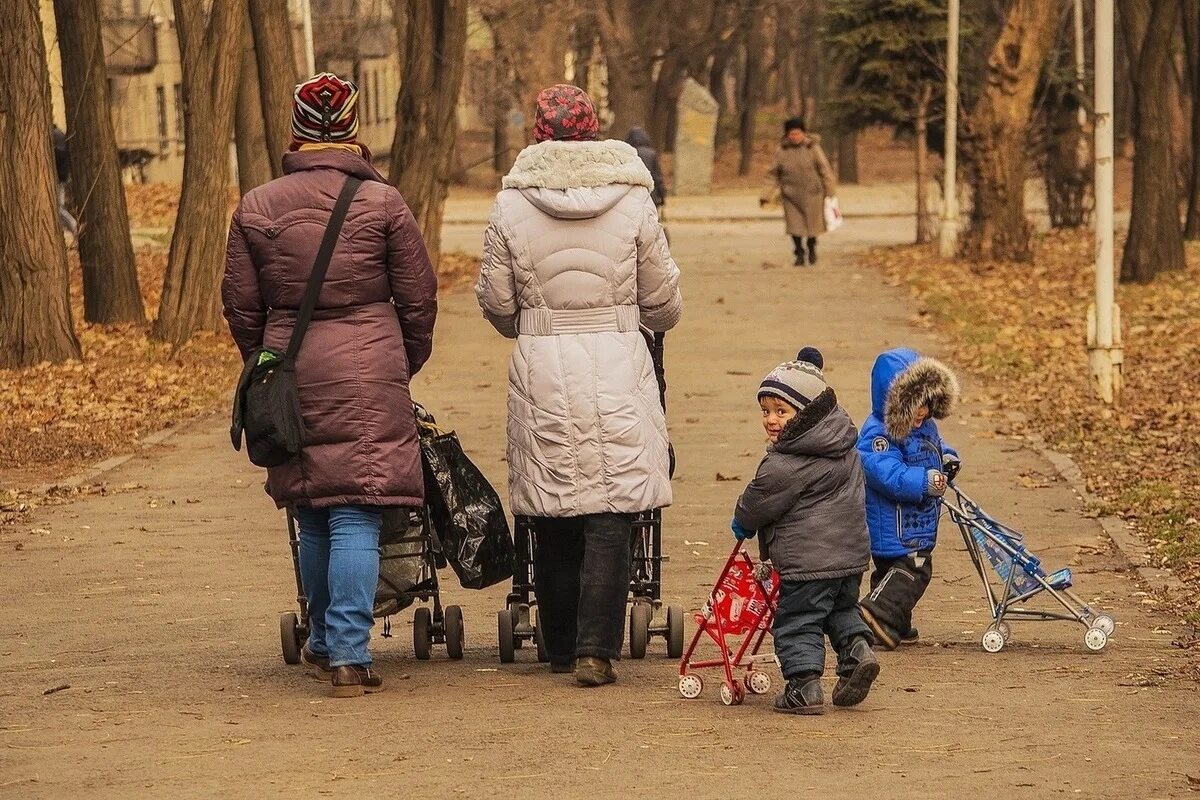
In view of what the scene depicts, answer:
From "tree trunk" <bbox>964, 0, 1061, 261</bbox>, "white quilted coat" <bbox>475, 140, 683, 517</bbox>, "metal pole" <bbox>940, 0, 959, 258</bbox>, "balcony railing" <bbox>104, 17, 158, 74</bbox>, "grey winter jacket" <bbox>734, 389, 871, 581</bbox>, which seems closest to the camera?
"grey winter jacket" <bbox>734, 389, 871, 581</bbox>

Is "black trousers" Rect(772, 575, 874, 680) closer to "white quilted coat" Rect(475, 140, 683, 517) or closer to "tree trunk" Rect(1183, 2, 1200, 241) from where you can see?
"white quilted coat" Rect(475, 140, 683, 517)

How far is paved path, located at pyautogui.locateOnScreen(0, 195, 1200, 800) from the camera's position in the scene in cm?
552

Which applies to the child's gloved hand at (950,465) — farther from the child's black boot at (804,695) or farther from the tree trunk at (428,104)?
the tree trunk at (428,104)

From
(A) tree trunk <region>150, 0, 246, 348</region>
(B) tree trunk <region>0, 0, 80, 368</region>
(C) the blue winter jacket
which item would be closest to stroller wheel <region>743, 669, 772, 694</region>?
(C) the blue winter jacket

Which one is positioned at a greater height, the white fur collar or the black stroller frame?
the white fur collar

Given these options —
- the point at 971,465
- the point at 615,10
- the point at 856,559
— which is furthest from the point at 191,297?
the point at 615,10

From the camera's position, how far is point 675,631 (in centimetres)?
723

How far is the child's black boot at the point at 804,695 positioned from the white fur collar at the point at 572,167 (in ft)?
5.29

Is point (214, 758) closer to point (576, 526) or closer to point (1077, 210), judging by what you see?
point (576, 526)

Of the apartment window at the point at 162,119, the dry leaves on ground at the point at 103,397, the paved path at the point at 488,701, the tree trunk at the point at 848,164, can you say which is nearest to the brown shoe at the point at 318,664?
the paved path at the point at 488,701

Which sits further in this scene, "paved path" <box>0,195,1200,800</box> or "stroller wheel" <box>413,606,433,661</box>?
"stroller wheel" <box>413,606,433,661</box>

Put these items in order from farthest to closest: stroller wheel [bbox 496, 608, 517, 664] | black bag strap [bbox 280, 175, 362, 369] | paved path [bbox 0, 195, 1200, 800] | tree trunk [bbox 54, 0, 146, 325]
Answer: tree trunk [bbox 54, 0, 146, 325] < stroller wheel [bbox 496, 608, 517, 664] < black bag strap [bbox 280, 175, 362, 369] < paved path [bbox 0, 195, 1200, 800]

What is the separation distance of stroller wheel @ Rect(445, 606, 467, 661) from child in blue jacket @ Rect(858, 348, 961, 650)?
1.41 meters

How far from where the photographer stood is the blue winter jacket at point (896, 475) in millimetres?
7320
